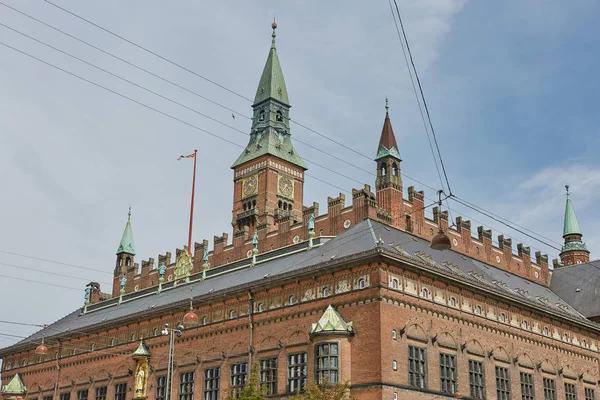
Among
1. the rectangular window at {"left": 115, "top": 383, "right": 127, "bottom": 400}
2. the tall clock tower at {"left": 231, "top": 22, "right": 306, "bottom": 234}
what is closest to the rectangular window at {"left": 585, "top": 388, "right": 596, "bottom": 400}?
the tall clock tower at {"left": 231, "top": 22, "right": 306, "bottom": 234}

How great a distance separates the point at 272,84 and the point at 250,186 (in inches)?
502

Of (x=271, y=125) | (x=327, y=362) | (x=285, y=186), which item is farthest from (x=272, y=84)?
(x=327, y=362)

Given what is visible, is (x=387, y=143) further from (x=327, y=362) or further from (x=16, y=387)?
(x=16, y=387)

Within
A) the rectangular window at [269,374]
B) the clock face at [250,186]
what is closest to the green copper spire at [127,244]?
the clock face at [250,186]

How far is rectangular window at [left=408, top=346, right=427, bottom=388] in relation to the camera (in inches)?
1779

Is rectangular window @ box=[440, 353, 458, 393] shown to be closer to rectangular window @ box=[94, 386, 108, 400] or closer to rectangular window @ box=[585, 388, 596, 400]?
rectangular window @ box=[585, 388, 596, 400]

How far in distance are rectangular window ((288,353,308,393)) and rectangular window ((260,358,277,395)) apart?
1.53 m

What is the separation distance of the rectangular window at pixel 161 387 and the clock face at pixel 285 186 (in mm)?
31434

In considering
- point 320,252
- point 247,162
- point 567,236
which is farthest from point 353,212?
point 567,236

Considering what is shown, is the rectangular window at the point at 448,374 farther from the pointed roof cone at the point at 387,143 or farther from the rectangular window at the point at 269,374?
the pointed roof cone at the point at 387,143

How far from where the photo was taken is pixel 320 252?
2084 inches

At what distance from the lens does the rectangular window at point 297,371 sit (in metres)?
47.2

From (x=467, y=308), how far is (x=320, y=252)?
10.6m

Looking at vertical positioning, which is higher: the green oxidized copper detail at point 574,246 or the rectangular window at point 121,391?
the green oxidized copper detail at point 574,246
